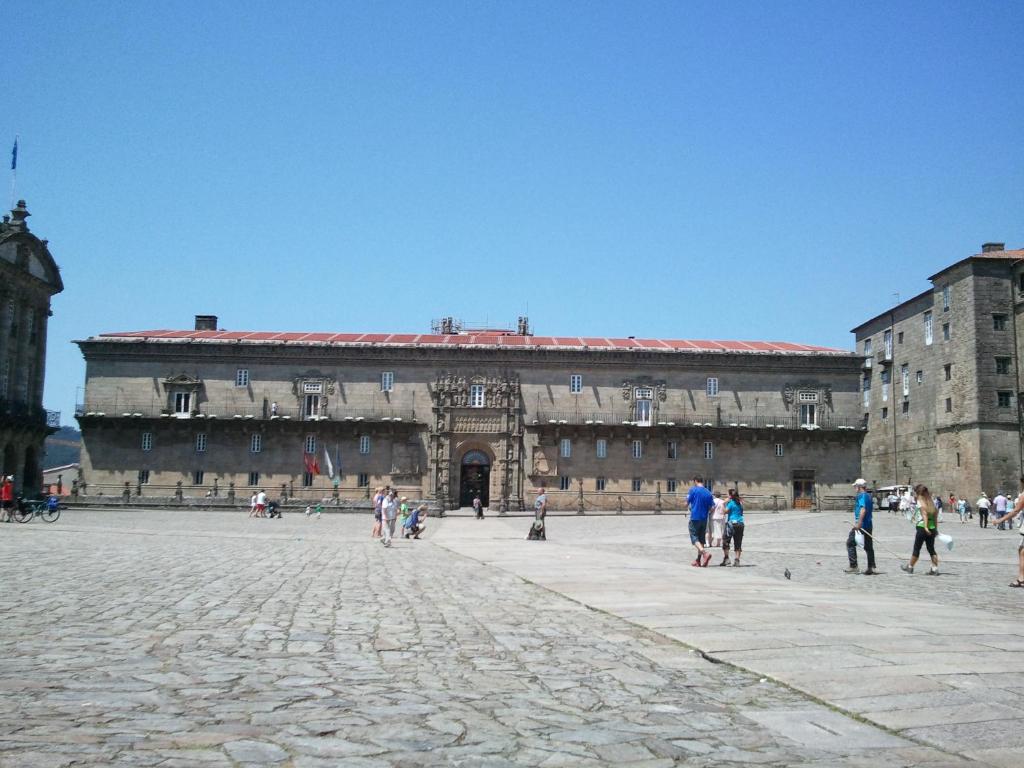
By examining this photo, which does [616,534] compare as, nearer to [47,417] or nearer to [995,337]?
[995,337]

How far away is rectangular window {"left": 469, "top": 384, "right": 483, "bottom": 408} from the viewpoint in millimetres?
54188

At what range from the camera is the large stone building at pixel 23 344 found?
48.5 meters

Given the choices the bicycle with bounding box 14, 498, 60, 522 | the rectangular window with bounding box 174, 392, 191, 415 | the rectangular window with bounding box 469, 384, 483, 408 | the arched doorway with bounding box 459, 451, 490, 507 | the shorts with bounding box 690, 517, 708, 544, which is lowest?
the bicycle with bounding box 14, 498, 60, 522

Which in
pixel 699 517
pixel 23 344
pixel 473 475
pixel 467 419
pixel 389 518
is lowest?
pixel 389 518

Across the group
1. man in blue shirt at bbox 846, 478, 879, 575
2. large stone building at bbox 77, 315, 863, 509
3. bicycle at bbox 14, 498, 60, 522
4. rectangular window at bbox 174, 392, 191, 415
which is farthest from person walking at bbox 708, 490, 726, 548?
rectangular window at bbox 174, 392, 191, 415

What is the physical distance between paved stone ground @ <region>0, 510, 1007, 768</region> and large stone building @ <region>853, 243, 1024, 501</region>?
46.0 metres

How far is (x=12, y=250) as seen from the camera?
164 feet

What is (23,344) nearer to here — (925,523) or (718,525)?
(718,525)

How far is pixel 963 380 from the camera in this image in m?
53.0

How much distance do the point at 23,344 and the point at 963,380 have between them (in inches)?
2118

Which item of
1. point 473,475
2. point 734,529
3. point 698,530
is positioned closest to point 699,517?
point 698,530

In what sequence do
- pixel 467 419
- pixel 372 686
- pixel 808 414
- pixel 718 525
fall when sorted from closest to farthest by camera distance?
pixel 372 686
pixel 718 525
pixel 467 419
pixel 808 414

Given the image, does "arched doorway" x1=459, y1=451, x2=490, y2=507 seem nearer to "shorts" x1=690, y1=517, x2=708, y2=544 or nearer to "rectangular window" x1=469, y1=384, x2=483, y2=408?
"rectangular window" x1=469, y1=384, x2=483, y2=408

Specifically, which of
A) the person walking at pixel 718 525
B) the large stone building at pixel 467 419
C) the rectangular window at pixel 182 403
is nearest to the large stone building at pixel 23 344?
the large stone building at pixel 467 419
